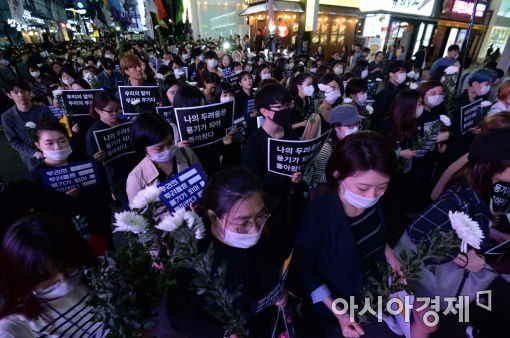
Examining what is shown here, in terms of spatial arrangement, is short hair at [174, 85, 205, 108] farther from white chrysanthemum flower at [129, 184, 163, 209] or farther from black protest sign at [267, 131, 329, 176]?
white chrysanthemum flower at [129, 184, 163, 209]

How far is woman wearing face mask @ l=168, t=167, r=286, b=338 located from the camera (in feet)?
4.86

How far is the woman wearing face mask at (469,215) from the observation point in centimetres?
181

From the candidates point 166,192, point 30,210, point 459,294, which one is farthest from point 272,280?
point 30,210

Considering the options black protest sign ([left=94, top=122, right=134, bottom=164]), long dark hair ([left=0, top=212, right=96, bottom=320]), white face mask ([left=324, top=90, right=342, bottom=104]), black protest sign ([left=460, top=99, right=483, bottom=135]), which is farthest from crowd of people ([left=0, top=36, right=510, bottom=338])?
white face mask ([left=324, top=90, right=342, bottom=104])

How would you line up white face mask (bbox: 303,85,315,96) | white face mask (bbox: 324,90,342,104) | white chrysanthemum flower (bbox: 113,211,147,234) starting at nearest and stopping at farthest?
1. white chrysanthemum flower (bbox: 113,211,147,234)
2. white face mask (bbox: 324,90,342,104)
3. white face mask (bbox: 303,85,315,96)

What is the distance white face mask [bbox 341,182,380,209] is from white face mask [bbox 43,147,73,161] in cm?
268

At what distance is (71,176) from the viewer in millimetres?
2596

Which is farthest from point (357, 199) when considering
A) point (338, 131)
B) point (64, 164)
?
point (64, 164)

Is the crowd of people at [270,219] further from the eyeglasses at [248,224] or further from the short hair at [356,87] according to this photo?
the short hair at [356,87]

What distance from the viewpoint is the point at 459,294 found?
1.99m

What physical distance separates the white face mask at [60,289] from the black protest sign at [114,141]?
1.91 metres

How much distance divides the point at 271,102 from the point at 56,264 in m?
2.23

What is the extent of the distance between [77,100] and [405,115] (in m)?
4.85

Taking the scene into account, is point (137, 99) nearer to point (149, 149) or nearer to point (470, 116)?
point (149, 149)
